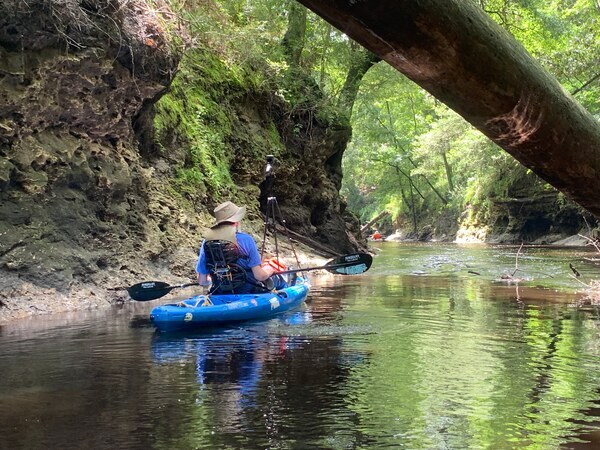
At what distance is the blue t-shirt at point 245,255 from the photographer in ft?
26.2

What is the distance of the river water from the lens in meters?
3.68

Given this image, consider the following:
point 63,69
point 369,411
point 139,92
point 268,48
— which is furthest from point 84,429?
point 268,48

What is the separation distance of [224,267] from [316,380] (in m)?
3.29

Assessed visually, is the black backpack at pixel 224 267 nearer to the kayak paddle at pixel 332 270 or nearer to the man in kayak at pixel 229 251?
the man in kayak at pixel 229 251

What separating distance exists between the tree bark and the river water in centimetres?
250

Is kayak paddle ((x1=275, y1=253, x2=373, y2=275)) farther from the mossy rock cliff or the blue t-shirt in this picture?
the mossy rock cliff

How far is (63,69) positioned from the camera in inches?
376

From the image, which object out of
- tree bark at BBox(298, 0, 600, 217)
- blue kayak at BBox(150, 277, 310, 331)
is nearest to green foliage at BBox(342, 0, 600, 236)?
blue kayak at BBox(150, 277, 310, 331)

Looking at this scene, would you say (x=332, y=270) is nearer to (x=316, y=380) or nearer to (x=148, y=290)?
(x=148, y=290)

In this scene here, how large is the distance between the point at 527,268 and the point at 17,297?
1171cm

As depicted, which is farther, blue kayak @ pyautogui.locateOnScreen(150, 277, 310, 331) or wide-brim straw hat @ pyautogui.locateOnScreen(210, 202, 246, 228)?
wide-brim straw hat @ pyautogui.locateOnScreen(210, 202, 246, 228)

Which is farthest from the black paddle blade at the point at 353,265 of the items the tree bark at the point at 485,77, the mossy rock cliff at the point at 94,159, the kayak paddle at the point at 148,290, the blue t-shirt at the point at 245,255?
the tree bark at the point at 485,77

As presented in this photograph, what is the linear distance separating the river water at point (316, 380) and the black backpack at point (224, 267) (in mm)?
657

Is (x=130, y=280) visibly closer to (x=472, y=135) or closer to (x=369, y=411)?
(x=369, y=411)
